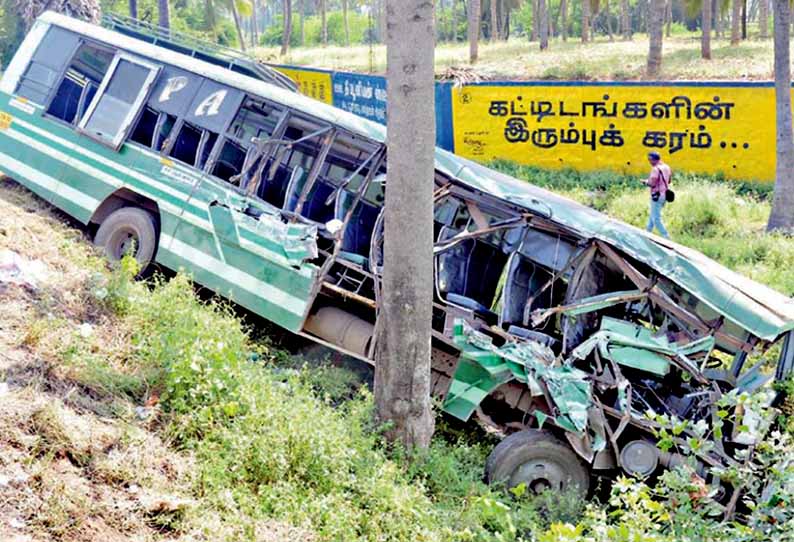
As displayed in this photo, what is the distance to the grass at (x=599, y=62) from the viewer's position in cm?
2481

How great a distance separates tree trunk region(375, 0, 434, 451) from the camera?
6383mm

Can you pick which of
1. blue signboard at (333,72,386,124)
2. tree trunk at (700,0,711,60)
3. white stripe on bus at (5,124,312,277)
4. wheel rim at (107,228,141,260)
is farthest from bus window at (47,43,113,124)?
tree trunk at (700,0,711,60)

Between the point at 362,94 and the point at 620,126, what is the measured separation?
7.56 m

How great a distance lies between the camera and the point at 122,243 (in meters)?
9.45

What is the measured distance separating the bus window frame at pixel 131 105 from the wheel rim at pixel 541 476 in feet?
17.8

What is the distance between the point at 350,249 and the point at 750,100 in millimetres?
11927

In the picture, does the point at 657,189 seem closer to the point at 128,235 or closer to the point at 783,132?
the point at 783,132

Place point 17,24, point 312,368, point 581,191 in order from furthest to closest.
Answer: point 17,24 < point 581,191 < point 312,368

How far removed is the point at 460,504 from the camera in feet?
21.4

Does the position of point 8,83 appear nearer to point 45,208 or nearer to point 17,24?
point 45,208

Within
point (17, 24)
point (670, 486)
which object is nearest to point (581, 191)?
point (670, 486)

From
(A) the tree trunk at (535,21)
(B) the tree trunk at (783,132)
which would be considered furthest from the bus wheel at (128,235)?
(A) the tree trunk at (535,21)

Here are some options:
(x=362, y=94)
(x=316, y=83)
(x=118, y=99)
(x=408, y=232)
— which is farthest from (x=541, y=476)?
(x=316, y=83)

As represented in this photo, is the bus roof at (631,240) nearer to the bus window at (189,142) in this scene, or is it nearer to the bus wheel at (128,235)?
the bus window at (189,142)
